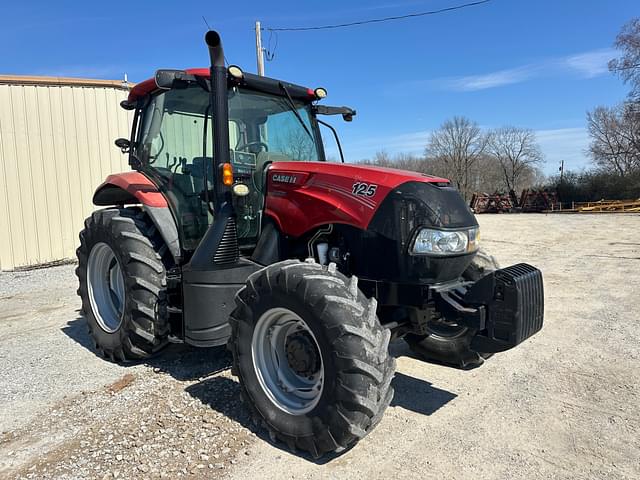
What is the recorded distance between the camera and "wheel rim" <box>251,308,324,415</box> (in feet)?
9.31

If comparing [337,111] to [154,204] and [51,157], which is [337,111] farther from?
[51,157]

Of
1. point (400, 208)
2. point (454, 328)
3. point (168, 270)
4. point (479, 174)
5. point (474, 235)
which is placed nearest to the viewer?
point (400, 208)

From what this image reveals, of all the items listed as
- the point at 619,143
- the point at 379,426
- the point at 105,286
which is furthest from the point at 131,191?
the point at 619,143

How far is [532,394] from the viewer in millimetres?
3551

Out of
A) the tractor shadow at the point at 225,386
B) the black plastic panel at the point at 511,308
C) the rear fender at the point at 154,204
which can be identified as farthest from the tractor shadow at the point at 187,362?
the black plastic panel at the point at 511,308

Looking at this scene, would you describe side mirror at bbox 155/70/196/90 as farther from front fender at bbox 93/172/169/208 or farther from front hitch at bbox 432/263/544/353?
front hitch at bbox 432/263/544/353

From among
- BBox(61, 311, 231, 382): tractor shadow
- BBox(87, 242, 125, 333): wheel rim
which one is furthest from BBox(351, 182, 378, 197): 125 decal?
BBox(87, 242, 125, 333): wheel rim

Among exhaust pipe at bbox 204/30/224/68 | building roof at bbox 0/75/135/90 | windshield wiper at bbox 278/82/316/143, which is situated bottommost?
windshield wiper at bbox 278/82/316/143

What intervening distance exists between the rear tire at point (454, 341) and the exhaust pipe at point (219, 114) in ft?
6.39

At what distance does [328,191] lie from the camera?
3.19 m

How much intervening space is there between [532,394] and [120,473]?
2.88 metres

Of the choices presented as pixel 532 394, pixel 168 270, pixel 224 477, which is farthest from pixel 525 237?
pixel 224 477

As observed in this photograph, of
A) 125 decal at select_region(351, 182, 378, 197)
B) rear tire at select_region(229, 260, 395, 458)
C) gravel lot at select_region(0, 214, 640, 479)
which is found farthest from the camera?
125 decal at select_region(351, 182, 378, 197)

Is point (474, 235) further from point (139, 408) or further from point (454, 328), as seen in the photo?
point (139, 408)
